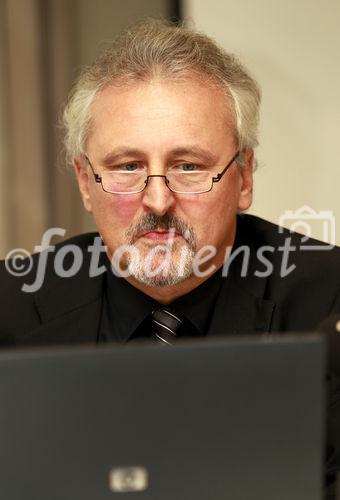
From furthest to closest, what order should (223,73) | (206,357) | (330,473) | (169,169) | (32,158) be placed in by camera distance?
1. (32,158)
2. (223,73)
3. (169,169)
4. (330,473)
5. (206,357)

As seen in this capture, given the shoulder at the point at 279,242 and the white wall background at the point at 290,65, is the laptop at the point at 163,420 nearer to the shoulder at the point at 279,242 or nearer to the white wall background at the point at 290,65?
the shoulder at the point at 279,242

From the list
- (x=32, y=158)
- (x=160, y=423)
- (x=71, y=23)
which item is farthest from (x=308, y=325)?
(x=71, y=23)

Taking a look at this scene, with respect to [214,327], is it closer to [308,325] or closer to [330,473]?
[308,325]

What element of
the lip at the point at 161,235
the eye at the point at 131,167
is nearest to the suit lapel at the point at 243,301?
the lip at the point at 161,235

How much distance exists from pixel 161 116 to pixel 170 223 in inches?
8.4

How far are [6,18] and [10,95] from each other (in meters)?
0.23

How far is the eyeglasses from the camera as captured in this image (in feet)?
4.55

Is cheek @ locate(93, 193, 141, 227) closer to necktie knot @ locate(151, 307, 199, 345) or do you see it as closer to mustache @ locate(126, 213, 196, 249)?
mustache @ locate(126, 213, 196, 249)

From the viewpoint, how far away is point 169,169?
1.38 meters

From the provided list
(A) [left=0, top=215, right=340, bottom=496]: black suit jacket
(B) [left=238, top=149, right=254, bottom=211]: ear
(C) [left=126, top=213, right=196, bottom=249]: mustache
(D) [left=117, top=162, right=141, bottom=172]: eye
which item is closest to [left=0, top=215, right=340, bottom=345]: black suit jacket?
(A) [left=0, top=215, right=340, bottom=496]: black suit jacket

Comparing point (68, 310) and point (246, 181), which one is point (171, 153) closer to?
point (246, 181)

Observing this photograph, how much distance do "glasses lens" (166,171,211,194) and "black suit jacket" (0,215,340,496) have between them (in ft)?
0.84

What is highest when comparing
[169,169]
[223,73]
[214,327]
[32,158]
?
[223,73]

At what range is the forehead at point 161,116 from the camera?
1363 millimetres
